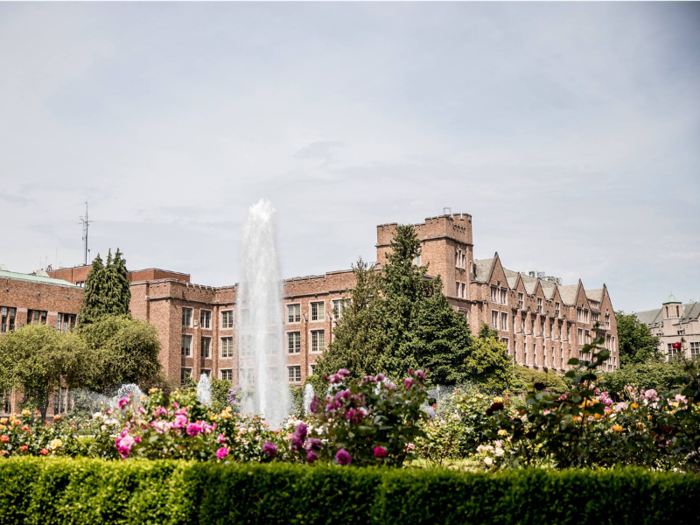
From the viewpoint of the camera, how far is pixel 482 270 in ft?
222

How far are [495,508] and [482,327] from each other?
173 feet

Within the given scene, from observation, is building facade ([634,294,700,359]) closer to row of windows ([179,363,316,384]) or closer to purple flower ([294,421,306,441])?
row of windows ([179,363,316,384])

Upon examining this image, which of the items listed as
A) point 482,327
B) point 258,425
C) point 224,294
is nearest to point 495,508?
point 258,425

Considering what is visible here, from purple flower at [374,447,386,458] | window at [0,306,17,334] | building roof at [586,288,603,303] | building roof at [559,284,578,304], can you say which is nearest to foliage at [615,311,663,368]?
building roof at [586,288,603,303]

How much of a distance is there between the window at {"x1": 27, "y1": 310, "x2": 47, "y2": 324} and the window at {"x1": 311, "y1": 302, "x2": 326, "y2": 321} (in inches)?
775

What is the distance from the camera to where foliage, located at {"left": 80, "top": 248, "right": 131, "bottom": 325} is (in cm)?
5184

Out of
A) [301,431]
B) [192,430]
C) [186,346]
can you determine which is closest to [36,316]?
[186,346]

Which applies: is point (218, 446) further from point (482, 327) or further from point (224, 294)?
point (224, 294)

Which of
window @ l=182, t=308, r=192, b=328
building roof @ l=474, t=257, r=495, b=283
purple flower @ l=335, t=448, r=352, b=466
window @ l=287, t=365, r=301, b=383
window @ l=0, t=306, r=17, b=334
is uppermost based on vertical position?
building roof @ l=474, t=257, r=495, b=283

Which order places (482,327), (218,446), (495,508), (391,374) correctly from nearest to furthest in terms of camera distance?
1. (495,508)
2. (218,446)
3. (391,374)
4. (482,327)

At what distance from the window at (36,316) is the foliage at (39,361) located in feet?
18.0

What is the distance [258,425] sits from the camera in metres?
13.1

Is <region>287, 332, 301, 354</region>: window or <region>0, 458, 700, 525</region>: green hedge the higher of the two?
<region>287, 332, 301, 354</region>: window

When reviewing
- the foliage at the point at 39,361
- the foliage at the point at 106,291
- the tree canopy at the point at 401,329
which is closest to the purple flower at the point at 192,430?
the foliage at the point at 39,361
